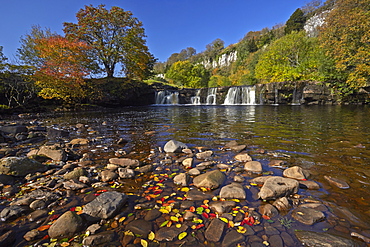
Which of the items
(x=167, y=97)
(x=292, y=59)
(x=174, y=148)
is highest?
(x=292, y=59)

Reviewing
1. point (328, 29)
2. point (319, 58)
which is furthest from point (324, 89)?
point (328, 29)

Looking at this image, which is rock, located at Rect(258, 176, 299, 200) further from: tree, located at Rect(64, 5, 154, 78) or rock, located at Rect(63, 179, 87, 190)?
tree, located at Rect(64, 5, 154, 78)

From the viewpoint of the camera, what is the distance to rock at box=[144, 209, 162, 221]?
2.30m

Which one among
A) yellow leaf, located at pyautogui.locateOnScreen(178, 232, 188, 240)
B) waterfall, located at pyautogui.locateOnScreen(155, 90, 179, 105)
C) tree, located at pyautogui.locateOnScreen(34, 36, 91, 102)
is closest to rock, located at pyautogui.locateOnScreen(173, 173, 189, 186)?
yellow leaf, located at pyautogui.locateOnScreen(178, 232, 188, 240)

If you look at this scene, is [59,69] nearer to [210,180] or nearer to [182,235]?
[210,180]

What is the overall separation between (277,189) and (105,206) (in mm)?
2557

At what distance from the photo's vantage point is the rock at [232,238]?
1.84m

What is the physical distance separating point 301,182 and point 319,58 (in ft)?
97.9

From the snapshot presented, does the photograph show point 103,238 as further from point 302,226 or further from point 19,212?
point 302,226

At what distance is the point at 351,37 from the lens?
18.2m

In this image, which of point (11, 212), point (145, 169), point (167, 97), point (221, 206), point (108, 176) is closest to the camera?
point (11, 212)

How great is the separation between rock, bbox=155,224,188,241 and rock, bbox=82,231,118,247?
492 millimetres

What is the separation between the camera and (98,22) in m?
24.7

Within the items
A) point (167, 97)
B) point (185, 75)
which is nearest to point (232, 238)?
point (167, 97)
